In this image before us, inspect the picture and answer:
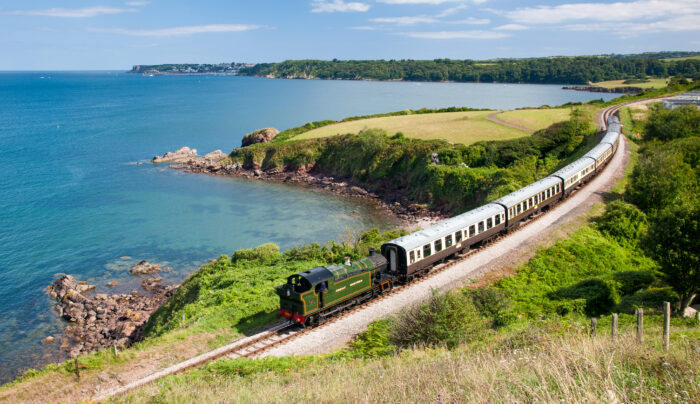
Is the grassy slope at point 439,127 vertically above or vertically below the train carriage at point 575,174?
above

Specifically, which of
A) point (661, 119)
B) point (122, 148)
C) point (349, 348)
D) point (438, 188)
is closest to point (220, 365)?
point (349, 348)

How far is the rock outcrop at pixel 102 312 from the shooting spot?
2908 cm

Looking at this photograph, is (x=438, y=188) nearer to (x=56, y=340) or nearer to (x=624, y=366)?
(x=56, y=340)

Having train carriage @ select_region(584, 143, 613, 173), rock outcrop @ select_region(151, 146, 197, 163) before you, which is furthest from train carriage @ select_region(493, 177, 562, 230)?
rock outcrop @ select_region(151, 146, 197, 163)

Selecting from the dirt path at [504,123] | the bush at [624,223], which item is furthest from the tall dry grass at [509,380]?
the dirt path at [504,123]

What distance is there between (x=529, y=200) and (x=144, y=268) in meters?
33.9

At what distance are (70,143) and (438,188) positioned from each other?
92.2 meters

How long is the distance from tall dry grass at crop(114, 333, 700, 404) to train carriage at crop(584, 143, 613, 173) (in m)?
38.0

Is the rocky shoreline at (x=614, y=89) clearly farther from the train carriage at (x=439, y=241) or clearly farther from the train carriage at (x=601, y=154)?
the train carriage at (x=439, y=241)

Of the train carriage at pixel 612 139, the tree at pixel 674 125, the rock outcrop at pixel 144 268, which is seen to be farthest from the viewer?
the tree at pixel 674 125

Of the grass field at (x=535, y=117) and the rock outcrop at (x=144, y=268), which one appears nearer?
the rock outcrop at (x=144, y=268)

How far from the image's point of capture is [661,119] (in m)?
57.4

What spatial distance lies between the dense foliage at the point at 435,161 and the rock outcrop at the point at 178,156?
57.6ft

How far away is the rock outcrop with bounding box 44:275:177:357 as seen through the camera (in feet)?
95.4
